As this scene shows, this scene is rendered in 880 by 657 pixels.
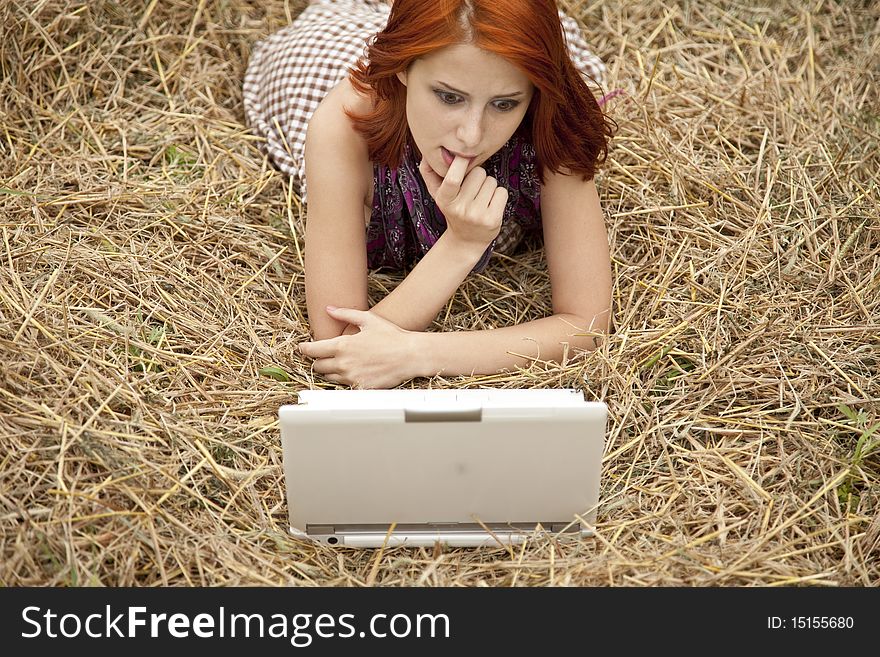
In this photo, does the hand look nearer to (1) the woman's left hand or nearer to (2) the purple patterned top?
(2) the purple patterned top

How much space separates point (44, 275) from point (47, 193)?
34cm

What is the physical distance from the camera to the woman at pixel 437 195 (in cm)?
168

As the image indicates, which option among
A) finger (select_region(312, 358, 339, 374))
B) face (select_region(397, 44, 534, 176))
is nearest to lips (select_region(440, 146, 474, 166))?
face (select_region(397, 44, 534, 176))

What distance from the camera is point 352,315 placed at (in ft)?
6.23

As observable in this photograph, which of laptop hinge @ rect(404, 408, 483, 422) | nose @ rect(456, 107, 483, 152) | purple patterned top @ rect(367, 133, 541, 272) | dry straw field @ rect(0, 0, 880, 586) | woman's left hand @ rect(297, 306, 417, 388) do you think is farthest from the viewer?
purple patterned top @ rect(367, 133, 541, 272)

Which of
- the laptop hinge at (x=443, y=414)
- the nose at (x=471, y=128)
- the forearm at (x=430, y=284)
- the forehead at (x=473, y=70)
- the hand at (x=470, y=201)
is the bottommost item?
the forearm at (x=430, y=284)

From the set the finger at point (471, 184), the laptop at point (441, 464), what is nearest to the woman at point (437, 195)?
the finger at point (471, 184)

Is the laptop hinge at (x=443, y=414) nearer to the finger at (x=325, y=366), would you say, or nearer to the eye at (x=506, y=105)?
the finger at (x=325, y=366)

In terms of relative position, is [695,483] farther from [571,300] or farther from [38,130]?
[38,130]

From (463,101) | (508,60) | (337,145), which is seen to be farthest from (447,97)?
(337,145)

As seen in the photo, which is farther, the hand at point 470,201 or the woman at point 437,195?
the hand at point 470,201

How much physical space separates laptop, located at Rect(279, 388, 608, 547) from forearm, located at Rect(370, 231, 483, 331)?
0.50 meters

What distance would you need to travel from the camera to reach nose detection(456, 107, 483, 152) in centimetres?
165

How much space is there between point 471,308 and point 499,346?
254 mm
